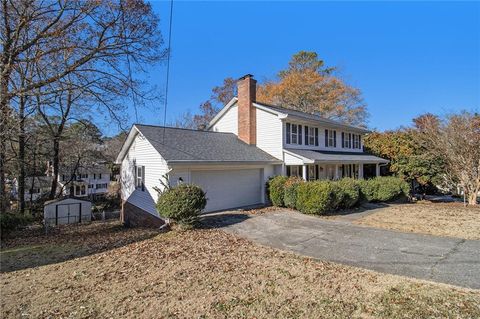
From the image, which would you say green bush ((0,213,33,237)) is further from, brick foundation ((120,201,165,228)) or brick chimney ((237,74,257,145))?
brick chimney ((237,74,257,145))

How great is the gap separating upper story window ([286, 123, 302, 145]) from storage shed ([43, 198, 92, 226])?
16577 millimetres

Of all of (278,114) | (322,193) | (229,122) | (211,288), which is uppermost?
(229,122)

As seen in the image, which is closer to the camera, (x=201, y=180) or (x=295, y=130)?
(x=201, y=180)

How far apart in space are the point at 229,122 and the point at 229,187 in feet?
21.1

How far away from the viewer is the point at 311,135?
1900 centimetres

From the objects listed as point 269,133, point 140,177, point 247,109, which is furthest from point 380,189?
point 140,177

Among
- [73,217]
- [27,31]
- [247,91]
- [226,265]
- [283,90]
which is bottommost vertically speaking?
[73,217]

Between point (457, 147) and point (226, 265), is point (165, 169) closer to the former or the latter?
point (226, 265)

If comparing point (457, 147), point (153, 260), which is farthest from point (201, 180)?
point (457, 147)

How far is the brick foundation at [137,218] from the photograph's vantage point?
1256 centimetres

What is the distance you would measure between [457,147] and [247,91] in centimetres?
1341

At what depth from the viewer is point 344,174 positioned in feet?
72.6

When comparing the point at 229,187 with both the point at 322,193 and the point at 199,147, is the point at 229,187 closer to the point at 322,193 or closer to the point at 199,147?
the point at 199,147

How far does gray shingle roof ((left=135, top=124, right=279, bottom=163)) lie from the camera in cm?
1241
